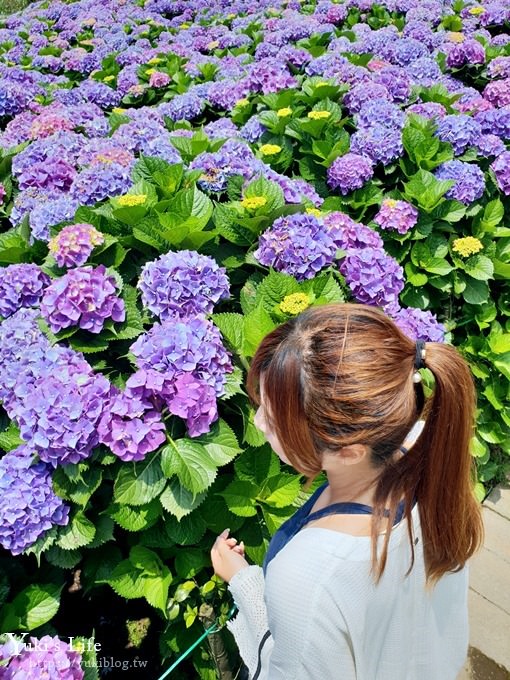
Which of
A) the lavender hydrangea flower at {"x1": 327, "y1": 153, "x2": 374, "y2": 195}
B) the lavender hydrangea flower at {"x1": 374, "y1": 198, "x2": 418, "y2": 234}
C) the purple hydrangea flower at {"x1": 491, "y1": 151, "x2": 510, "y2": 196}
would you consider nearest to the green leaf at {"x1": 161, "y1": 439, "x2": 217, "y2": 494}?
the lavender hydrangea flower at {"x1": 374, "y1": 198, "x2": 418, "y2": 234}

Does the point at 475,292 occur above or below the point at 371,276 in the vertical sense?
below

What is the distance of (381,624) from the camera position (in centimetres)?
116

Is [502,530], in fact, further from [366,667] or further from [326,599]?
[326,599]

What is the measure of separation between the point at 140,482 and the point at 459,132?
2421 mm

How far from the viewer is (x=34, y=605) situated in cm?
174

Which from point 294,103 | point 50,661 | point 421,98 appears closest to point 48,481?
point 50,661

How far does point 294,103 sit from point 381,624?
2.89 metres

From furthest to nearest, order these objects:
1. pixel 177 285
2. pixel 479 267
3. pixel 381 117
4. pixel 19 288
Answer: pixel 381 117 < pixel 479 267 < pixel 19 288 < pixel 177 285

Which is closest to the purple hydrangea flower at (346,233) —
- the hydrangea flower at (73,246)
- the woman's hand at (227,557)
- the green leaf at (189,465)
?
the hydrangea flower at (73,246)

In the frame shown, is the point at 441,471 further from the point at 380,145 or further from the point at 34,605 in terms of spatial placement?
the point at 380,145

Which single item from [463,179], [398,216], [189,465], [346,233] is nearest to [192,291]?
[189,465]

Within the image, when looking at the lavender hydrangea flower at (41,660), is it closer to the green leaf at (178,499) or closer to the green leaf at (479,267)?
the green leaf at (178,499)

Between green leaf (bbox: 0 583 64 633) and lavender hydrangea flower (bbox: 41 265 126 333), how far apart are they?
0.81 metres

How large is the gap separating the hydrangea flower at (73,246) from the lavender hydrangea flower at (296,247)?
567mm
